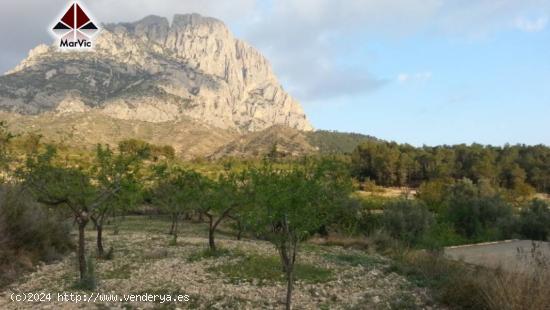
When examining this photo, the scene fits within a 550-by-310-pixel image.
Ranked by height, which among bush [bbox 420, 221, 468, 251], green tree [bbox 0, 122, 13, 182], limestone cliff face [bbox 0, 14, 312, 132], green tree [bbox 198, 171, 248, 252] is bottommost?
bush [bbox 420, 221, 468, 251]

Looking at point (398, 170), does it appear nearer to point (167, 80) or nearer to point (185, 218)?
point (185, 218)

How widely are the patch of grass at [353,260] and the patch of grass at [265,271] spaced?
1.91 meters

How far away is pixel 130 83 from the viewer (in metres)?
161

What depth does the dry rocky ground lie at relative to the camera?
435 inches

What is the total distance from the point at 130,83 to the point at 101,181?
6082 inches

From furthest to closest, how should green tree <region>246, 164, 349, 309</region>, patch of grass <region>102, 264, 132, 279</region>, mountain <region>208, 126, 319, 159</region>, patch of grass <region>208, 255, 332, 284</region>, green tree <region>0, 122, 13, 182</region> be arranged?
mountain <region>208, 126, 319, 159</region>
green tree <region>0, 122, 13, 182</region>
patch of grass <region>102, 264, 132, 279</region>
patch of grass <region>208, 255, 332, 284</region>
green tree <region>246, 164, 349, 309</region>

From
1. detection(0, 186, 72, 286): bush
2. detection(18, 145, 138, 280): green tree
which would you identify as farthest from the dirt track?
detection(0, 186, 72, 286): bush

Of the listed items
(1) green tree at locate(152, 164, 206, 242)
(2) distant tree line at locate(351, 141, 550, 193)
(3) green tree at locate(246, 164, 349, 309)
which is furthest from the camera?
(2) distant tree line at locate(351, 141, 550, 193)

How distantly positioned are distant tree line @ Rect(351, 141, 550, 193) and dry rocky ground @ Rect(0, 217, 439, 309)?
55.1 m

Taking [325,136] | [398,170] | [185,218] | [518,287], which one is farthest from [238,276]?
[325,136]

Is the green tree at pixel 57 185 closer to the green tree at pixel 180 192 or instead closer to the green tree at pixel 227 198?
the green tree at pixel 227 198

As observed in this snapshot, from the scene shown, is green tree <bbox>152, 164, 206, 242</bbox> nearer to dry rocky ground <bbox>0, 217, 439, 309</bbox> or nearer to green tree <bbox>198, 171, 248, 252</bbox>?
green tree <bbox>198, 171, 248, 252</bbox>

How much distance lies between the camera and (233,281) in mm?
13578

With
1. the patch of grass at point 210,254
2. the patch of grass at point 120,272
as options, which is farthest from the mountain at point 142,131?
the patch of grass at point 120,272
